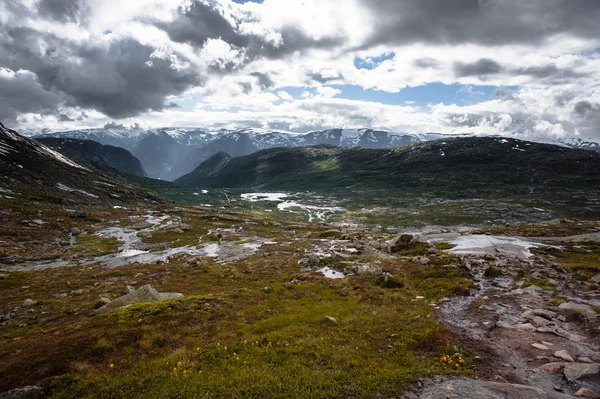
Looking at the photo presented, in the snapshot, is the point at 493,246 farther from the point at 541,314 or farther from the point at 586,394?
the point at 586,394

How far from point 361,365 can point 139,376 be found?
1083 centimetres

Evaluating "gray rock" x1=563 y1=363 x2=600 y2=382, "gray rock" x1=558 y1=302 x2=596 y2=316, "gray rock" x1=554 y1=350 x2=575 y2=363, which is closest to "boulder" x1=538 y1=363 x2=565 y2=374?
"gray rock" x1=563 y1=363 x2=600 y2=382

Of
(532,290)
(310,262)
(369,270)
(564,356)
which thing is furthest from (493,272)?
(310,262)

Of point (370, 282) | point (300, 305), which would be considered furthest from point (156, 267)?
point (370, 282)

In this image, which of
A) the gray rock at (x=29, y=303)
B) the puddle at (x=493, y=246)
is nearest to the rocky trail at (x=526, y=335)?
the puddle at (x=493, y=246)

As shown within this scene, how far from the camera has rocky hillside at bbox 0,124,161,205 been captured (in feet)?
402

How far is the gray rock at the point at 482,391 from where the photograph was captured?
1152 cm

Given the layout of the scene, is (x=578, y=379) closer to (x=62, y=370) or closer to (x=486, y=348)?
(x=486, y=348)

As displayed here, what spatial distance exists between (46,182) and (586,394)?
655 ft

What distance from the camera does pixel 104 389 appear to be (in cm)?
1209

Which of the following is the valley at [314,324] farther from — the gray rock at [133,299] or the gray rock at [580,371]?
the gray rock at [133,299]

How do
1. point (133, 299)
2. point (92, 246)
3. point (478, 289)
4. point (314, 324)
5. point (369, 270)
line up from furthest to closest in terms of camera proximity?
point (92, 246)
point (369, 270)
point (478, 289)
point (133, 299)
point (314, 324)

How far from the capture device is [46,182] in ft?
481

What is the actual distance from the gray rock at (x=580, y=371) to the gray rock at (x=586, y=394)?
94 centimetres
